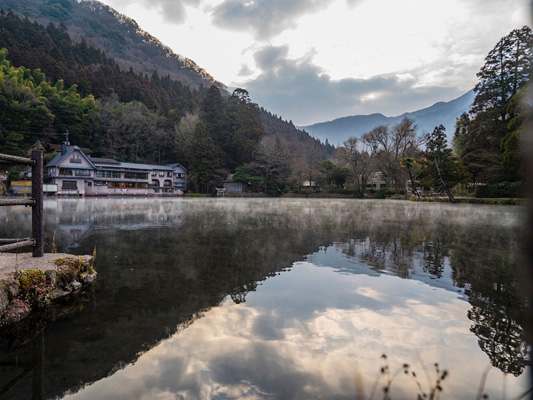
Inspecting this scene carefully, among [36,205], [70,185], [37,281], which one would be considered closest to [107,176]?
[70,185]

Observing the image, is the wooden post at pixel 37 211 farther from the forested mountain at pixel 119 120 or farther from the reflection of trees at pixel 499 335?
the forested mountain at pixel 119 120

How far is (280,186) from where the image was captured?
55000mm

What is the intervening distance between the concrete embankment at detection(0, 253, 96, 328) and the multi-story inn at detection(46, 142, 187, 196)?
4889cm

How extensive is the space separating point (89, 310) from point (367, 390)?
126 inches

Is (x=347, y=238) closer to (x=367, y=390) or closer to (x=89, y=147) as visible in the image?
(x=367, y=390)

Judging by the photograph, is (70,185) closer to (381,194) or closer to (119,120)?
(119,120)

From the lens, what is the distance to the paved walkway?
12.4 feet

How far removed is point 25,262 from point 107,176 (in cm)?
5325

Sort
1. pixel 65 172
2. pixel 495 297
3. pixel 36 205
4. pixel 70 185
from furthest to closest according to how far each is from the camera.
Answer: pixel 70 185
pixel 65 172
pixel 36 205
pixel 495 297

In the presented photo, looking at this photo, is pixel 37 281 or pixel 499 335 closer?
pixel 499 335

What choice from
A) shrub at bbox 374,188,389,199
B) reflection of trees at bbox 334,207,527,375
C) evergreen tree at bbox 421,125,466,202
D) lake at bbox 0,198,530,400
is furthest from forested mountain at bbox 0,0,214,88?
lake at bbox 0,198,530,400

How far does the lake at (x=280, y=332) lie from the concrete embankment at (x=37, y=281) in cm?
31

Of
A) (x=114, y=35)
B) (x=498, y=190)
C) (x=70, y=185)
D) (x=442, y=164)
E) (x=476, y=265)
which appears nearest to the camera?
(x=476, y=265)

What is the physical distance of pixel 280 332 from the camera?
3.13m
